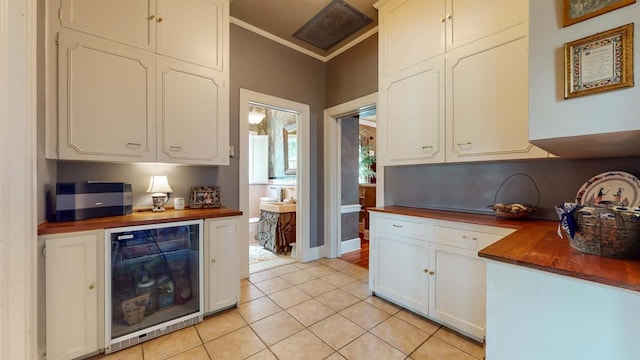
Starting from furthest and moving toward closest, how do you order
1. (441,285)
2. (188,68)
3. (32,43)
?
(188,68)
(441,285)
(32,43)

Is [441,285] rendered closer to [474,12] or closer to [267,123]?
[474,12]

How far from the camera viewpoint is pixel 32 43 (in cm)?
126

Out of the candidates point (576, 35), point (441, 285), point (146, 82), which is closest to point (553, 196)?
point (441, 285)

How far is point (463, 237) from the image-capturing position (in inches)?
67.7

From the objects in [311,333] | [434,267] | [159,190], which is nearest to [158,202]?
[159,190]

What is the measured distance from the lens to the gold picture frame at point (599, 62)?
0.82m

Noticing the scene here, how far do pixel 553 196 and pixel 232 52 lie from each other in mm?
3105

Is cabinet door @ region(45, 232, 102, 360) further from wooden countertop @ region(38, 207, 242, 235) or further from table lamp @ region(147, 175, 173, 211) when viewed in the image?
table lamp @ region(147, 175, 173, 211)

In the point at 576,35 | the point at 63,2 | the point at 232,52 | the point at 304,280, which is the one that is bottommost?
the point at 304,280

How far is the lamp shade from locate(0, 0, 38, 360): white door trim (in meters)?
0.83

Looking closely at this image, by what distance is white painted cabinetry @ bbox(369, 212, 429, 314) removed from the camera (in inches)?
77.0

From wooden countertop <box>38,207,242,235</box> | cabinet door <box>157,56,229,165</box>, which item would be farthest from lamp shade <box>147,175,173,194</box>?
cabinet door <box>157,56,229,165</box>

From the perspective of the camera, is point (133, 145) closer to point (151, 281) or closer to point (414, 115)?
point (151, 281)

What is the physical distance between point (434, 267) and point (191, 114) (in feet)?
7.52
